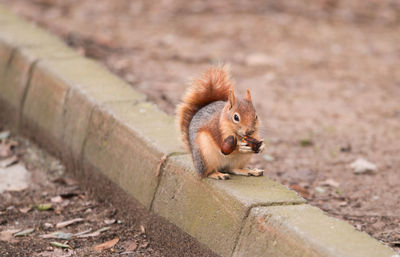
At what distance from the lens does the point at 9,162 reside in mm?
4531

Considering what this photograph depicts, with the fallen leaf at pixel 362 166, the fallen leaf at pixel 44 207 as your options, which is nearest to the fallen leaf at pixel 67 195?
the fallen leaf at pixel 44 207

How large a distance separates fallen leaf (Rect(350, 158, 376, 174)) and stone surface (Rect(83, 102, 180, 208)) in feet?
3.98

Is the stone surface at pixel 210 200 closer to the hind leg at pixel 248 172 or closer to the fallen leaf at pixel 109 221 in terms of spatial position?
the hind leg at pixel 248 172

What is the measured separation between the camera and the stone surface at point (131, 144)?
3529 mm

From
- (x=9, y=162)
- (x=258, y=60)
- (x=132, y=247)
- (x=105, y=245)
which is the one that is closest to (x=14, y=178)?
(x=9, y=162)

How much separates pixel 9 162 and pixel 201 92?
69.9 inches

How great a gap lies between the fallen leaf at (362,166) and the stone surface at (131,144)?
3.98ft

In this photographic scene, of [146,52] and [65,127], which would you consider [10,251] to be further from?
[146,52]

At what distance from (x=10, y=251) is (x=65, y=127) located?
1.15 meters

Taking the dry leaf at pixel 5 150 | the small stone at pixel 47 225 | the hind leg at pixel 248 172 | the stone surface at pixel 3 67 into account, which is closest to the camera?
the hind leg at pixel 248 172

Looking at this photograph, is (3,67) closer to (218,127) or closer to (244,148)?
(218,127)

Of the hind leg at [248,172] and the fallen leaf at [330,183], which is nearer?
the hind leg at [248,172]

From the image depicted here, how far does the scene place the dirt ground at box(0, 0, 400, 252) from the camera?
13.6 ft

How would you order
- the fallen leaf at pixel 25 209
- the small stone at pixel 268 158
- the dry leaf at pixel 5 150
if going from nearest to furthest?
the fallen leaf at pixel 25 209 < the small stone at pixel 268 158 < the dry leaf at pixel 5 150
